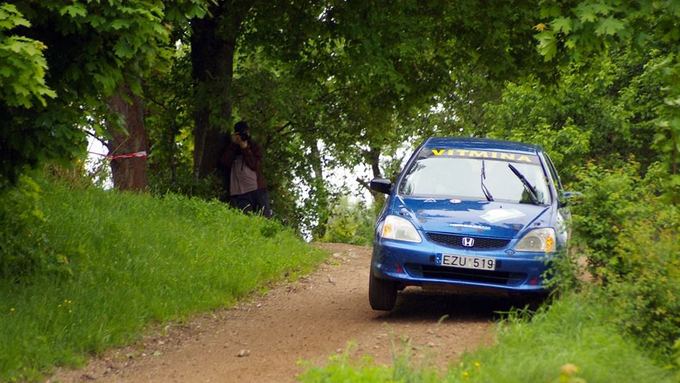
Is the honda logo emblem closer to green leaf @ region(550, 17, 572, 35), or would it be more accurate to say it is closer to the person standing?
green leaf @ region(550, 17, 572, 35)

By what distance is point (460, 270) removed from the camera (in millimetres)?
11375

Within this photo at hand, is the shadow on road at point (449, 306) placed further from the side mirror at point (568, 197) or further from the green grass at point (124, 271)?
the green grass at point (124, 271)

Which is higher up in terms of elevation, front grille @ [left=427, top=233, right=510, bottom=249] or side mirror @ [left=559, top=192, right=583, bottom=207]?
side mirror @ [left=559, top=192, right=583, bottom=207]

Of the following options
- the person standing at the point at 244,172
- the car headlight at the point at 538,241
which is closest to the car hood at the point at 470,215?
the car headlight at the point at 538,241

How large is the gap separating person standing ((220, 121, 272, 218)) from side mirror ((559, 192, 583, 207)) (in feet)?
30.5

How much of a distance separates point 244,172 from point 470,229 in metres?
10.2

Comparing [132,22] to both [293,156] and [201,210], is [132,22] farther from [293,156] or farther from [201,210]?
[293,156]

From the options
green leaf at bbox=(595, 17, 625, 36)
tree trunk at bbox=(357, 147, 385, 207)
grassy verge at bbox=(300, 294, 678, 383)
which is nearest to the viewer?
grassy verge at bbox=(300, 294, 678, 383)

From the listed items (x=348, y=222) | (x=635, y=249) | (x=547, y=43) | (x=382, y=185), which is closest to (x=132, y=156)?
(x=382, y=185)

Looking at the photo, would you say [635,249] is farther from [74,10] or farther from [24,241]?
[24,241]

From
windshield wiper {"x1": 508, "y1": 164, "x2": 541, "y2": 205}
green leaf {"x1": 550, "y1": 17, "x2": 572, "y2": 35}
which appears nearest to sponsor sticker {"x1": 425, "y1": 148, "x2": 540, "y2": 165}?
windshield wiper {"x1": 508, "y1": 164, "x2": 541, "y2": 205}

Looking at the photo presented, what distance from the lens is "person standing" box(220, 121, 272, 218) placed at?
822 inches

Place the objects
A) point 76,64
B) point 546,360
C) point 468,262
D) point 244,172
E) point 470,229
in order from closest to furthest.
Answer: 1. point 546,360
2. point 76,64
3. point 468,262
4. point 470,229
5. point 244,172

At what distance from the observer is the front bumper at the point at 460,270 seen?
37.0 ft
